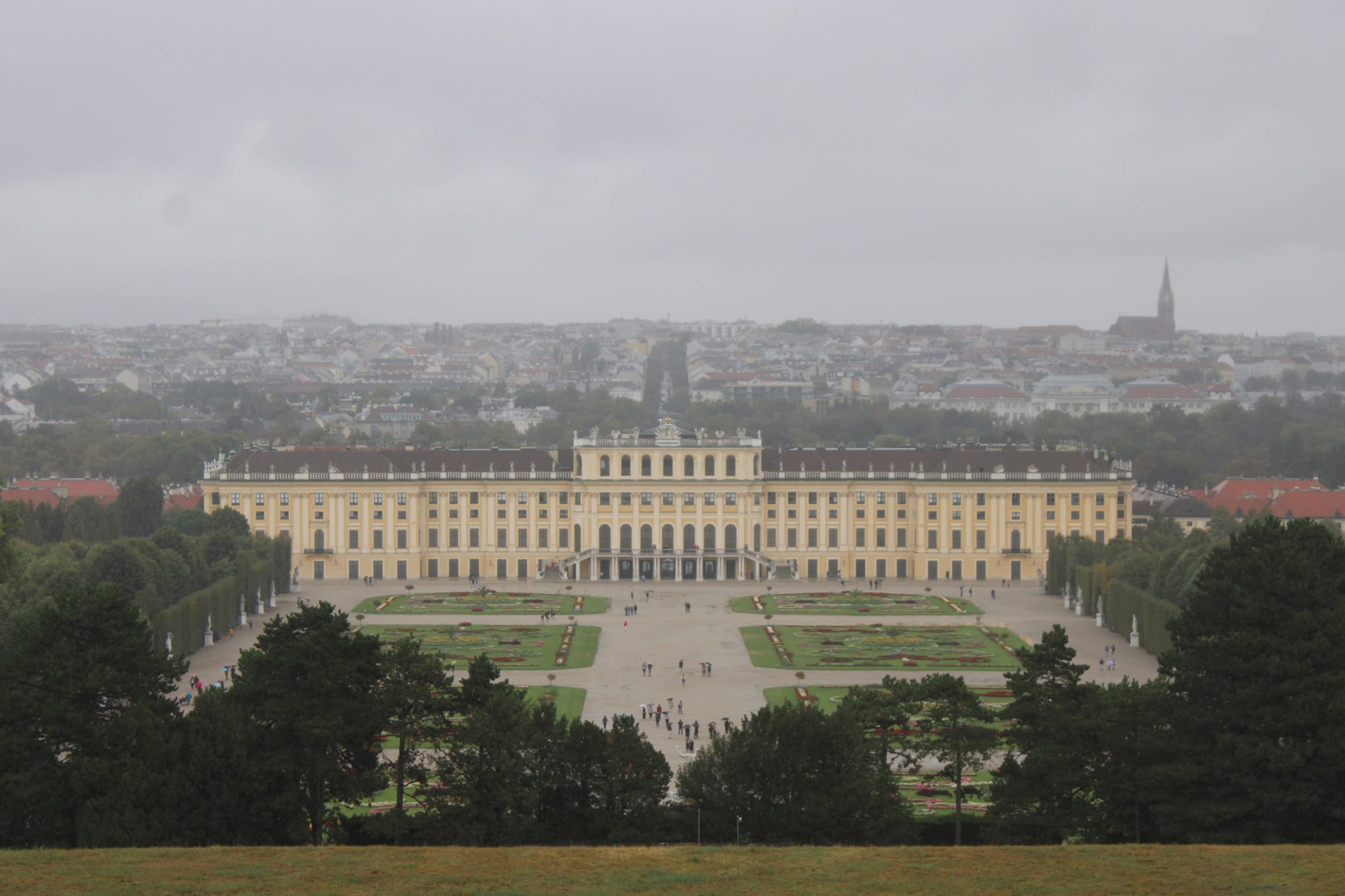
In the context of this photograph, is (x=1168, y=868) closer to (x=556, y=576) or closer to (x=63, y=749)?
(x=63, y=749)

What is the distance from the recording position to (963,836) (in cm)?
3869

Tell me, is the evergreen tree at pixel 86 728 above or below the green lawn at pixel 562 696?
above

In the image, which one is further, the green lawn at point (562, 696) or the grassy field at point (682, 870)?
the green lawn at point (562, 696)

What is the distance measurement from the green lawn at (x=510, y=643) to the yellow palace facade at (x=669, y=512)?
20004 millimetres

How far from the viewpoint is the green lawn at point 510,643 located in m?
68.2

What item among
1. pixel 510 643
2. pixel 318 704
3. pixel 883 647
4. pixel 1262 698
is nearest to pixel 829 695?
pixel 883 647

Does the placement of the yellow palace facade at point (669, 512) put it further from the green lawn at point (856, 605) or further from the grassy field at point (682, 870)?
the grassy field at point (682, 870)

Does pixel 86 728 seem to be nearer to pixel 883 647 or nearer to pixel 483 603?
pixel 883 647

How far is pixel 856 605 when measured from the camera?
87562mm

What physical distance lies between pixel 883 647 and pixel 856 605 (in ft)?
50.5

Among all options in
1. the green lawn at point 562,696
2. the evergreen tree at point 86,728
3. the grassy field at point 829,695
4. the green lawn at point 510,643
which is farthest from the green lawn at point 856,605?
the evergreen tree at point 86,728

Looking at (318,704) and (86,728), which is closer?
(86,728)

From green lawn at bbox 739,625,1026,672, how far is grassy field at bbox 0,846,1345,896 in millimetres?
35194

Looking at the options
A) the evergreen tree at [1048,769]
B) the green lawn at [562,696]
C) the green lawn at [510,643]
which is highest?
the evergreen tree at [1048,769]
